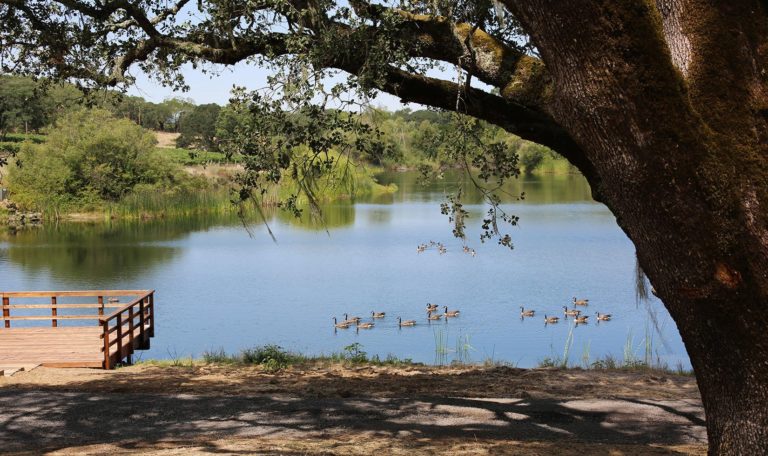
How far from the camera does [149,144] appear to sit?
46781 millimetres

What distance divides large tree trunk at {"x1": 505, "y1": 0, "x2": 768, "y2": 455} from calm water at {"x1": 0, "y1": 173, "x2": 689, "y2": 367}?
11.4m

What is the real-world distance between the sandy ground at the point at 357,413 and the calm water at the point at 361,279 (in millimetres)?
6011

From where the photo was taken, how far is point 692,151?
11.6 feet

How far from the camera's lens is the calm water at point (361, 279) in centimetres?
1809

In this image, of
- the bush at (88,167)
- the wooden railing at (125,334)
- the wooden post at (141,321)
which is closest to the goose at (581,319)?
the wooden railing at (125,334)

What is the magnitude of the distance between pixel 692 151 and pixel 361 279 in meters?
22.1

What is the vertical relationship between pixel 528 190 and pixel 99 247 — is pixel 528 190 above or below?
above

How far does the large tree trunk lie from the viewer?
3.46 metres

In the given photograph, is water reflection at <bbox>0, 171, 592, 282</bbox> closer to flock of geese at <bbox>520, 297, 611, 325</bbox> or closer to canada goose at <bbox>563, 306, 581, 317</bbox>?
flock of geese at <bbox>520, 297, 611, 325</bbox>

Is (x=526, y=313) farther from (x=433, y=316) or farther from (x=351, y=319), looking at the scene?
(x=351, y=319)

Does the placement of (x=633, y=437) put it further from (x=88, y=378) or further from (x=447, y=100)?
(x=88, y=378)

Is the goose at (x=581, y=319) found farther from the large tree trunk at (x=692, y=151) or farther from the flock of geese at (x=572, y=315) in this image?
the large tree trunk at (x=692, y=151)

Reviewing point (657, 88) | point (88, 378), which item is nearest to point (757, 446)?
point (657, 88)

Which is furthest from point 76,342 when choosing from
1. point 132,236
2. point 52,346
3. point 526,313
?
point 132,236
